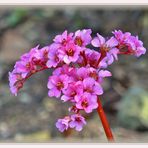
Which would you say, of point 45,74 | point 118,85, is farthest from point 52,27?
point 118,85

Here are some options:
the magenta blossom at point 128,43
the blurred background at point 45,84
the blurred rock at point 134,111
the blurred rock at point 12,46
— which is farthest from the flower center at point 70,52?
the blurred rock at point 12,46

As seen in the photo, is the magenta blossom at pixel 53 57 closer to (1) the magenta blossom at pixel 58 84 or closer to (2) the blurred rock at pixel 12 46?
(1) the magenta blossom at pixel 58 84

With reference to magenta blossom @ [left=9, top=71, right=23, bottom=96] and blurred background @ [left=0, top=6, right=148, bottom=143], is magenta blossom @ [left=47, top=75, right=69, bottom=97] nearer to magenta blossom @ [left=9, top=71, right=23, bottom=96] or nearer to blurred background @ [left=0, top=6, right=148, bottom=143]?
magenta blossom @ [left=9, top=71, right=23, bottom=96]

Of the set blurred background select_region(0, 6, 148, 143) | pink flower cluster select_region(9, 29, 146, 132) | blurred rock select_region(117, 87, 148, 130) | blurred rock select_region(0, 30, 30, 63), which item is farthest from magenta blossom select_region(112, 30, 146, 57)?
blurred rock select_region(0, 30, 30, 63)

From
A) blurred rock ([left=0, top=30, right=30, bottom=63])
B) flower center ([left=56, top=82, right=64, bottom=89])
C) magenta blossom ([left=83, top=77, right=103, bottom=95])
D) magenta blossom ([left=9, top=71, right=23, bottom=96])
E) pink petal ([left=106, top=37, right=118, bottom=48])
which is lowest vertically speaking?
magenta blossom ([left=83, top=77, right=103, bottom=95])

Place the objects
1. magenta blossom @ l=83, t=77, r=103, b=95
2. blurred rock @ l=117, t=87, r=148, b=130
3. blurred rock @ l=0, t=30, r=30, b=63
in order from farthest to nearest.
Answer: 1. blurred rock @ l=0, t=30, r=30, b=63
2. blurred rock @ l=117, t=87, r=148, b=130
3. magenta blossom @ l=83, t=77, r=103, b=95

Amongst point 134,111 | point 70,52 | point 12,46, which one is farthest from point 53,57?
point 12,46

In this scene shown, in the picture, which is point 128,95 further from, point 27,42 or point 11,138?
point 27,42
